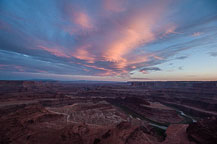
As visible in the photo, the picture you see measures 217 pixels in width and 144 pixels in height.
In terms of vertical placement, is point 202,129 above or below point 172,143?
above

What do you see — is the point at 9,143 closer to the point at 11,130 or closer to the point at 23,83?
the point at 11,130

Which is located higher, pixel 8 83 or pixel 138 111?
pixel 8 83

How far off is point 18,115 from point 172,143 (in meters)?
33.2

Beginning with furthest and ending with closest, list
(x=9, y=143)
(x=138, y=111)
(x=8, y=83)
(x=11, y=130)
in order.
Answer: (x=8, y=83), (x=138, y=111), (x=11, y=130), (x=9, y=143)

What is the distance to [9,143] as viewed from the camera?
14.8 m

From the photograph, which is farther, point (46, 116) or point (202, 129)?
point (46, 116)

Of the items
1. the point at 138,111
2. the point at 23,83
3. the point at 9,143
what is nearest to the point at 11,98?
the point at 9,143

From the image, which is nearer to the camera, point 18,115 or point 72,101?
point 18,115

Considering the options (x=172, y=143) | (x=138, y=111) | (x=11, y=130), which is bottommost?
(x=138, y=111)

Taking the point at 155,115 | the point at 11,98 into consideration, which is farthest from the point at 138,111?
the point at 11,98

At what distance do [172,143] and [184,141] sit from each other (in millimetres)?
2301

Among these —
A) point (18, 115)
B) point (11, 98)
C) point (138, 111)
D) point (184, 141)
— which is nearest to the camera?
point (184, 141)

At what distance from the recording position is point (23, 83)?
397 feet

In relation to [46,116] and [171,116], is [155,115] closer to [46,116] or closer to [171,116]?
[171,116]
